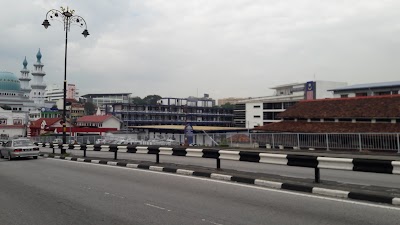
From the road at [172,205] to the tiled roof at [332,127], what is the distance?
30.7m

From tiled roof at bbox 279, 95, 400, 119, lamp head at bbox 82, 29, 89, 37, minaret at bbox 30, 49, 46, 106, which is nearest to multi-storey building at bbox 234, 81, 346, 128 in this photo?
tiled roof at bbox 279, 95, 400, 119

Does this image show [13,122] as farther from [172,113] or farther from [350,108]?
[350,108]

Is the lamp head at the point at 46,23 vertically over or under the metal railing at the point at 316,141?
over

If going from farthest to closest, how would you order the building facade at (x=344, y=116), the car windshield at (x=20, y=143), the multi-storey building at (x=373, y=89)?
the multi-storey building at (x=373, y=89) → the building facade at (x=344, y=116) → the car windshield at (x=20, y=143)

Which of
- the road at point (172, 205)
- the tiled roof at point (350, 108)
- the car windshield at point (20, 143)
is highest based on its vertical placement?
the tiled roof at point (350, 108)

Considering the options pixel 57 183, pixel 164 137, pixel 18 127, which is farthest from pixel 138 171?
pixel 18 127

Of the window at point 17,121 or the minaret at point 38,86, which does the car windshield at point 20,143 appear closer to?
the window at point 17,121

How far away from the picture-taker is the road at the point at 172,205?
6480mm

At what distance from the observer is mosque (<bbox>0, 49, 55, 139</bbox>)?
306 ft

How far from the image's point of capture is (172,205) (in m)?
7.63

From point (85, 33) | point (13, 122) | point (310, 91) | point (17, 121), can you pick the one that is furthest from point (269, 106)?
point (85, 33)

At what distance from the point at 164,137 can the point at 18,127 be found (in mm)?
67096

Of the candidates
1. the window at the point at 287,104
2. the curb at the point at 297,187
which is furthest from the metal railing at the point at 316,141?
the window at the point at 287,104

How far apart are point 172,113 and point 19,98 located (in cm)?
5287
